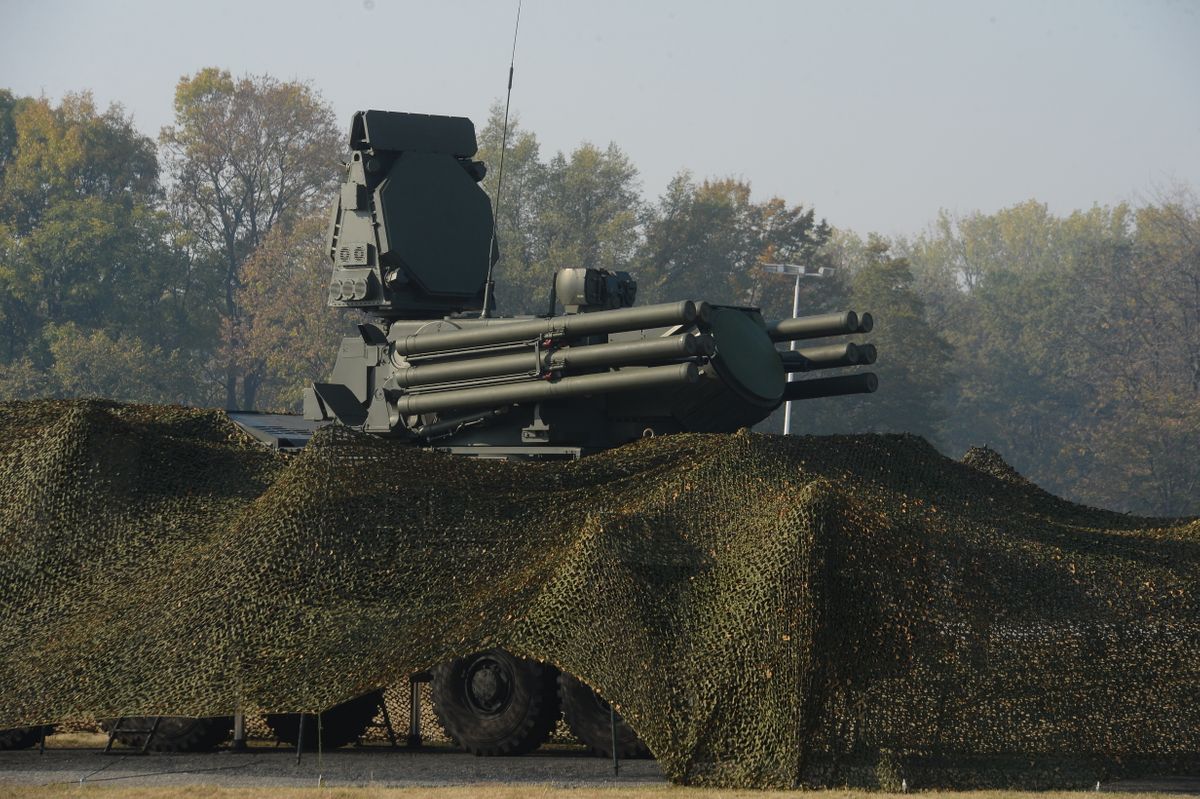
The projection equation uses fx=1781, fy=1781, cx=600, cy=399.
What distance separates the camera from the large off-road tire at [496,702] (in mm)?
12617

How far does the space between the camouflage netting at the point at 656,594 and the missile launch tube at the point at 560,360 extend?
695 mm

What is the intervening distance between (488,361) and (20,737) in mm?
4660

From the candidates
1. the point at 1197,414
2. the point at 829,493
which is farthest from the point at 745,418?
the point at 1197,414

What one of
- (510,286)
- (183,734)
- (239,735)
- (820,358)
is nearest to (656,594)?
(239,735)

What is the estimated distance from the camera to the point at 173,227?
67.1 meters

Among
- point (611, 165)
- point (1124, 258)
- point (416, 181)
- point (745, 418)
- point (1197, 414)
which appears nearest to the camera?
point (745, 418)

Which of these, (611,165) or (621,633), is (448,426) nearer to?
(621,633)

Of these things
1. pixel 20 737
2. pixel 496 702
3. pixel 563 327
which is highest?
pixel 563 327

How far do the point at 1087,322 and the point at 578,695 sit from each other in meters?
69.3

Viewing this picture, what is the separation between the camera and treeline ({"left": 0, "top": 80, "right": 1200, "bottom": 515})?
61.5 metres

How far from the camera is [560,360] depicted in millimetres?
14297

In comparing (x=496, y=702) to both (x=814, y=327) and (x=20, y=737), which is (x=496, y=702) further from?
(x=814, y=327)

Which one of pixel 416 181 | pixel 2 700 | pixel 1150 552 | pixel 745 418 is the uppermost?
pixel 416 181

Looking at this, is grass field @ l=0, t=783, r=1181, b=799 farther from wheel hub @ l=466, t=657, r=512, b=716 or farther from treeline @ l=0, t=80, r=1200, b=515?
treeline @ l=0, t=80, r=1200, b=515
